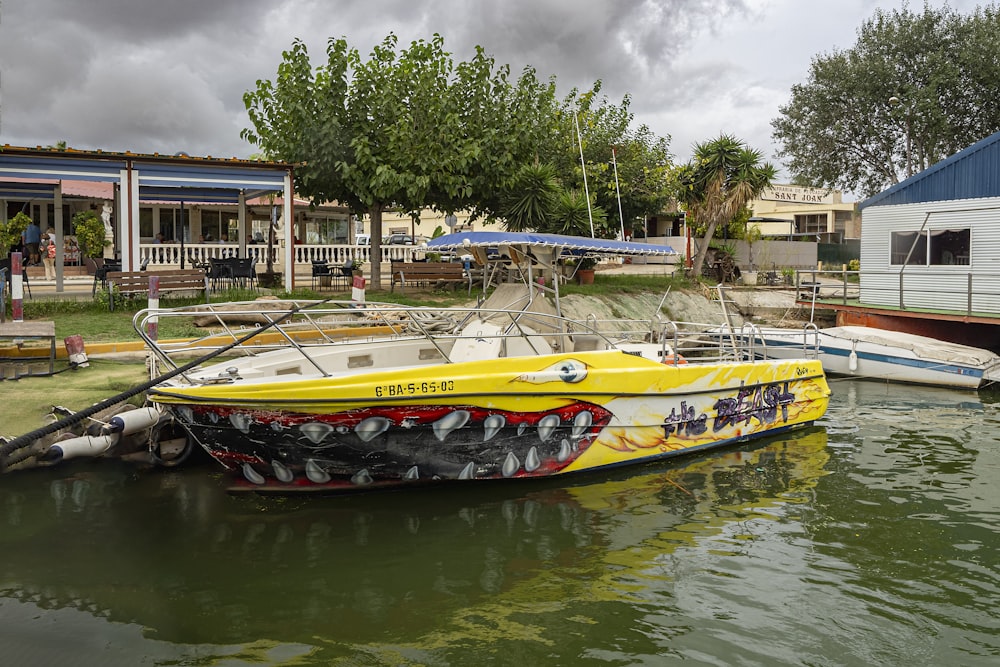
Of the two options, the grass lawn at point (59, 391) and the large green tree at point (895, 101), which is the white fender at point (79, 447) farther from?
the large green tree at point (895, 101)

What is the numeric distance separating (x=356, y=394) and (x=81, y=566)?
2.67 metres

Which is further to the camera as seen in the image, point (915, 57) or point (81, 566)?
point (915, 57)

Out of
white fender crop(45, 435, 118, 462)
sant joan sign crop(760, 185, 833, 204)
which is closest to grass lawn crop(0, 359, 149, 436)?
white fender crop(45, 435, 118, 462)

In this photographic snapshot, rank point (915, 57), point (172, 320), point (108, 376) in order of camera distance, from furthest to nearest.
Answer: point (915, 57) → point (172, 320) → point (108, 376)

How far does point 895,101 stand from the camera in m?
28.7

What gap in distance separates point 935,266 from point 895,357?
439 centimetres

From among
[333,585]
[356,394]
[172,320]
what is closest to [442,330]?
[356,394]

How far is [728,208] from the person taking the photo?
25844 millimetres

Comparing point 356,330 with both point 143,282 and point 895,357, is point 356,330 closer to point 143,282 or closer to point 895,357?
point 143,282

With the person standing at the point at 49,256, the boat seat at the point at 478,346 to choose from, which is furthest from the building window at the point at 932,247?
the person standing at the point at 49,256

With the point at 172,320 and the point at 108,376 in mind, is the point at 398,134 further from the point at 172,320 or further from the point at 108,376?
the point at 108,376

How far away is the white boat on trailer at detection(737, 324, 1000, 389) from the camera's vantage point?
15992mm

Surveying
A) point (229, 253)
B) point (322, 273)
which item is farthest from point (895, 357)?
point (229, 253)

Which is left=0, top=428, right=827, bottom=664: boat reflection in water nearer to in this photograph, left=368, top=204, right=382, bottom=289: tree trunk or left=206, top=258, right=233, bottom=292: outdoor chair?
left=206, top=258, right=233, bottom=292: outdoor chair
